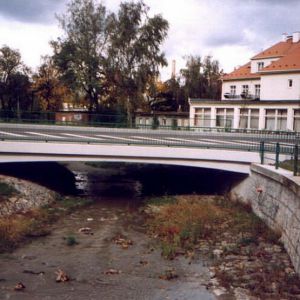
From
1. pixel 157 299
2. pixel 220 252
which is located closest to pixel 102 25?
pixel 220 252

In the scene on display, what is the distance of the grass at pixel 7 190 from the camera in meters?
19.1

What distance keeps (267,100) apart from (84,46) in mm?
18200

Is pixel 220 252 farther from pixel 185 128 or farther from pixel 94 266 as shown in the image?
pixel 185 128

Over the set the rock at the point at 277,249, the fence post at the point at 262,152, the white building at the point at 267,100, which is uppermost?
the white building at the point at 267,100

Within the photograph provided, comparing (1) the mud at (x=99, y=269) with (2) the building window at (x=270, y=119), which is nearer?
(1) the mud at (x=99, y=269)

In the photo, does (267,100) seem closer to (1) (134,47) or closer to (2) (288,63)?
(2) (288,63)

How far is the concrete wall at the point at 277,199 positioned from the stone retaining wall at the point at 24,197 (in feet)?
32.3

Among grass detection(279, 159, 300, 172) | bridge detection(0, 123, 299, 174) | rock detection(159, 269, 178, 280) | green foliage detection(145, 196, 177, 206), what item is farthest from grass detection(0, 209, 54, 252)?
grass detection(279, 159, 300, 172)

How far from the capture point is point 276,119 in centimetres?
3762

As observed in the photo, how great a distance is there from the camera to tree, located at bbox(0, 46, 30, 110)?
4434 centimetres

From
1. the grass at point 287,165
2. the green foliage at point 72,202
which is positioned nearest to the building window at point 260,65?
the grass at point 287,165

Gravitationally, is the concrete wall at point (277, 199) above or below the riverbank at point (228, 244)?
above

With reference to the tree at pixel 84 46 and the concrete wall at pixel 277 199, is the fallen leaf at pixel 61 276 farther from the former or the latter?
the tree at pixel 84 46

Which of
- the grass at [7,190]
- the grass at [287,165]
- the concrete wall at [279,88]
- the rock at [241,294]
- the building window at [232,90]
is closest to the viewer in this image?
the rock at [241,294]
